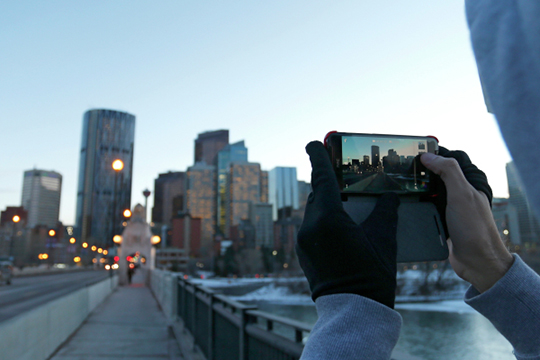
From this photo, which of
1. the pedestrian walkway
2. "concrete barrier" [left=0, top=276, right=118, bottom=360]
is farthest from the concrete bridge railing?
"concrete barrier" [left=0, top=276, right=118, bottom=360]

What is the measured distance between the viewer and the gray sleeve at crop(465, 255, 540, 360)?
1.11 metres

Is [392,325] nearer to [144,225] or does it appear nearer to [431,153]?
[431,153]

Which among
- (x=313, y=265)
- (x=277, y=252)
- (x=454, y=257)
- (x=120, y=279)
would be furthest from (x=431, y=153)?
(x=277, y=252)

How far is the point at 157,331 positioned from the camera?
11281mm

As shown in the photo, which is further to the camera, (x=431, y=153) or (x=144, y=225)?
(x=144, y=225)

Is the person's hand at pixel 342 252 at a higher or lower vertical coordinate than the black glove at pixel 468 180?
lower

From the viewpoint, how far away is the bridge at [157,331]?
4.16 m

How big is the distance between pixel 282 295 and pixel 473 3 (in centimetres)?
9593

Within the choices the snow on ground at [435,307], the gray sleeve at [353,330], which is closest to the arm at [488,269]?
the gray sleeve at [353,330]

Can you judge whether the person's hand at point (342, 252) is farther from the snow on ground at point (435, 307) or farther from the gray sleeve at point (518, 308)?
the snow on ground at point (435, 307)

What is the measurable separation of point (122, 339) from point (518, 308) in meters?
10.5

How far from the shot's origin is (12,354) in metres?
5.44

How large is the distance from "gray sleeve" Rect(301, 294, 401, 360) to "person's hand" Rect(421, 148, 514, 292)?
0.34m

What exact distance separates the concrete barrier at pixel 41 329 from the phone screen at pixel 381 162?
216 inches
